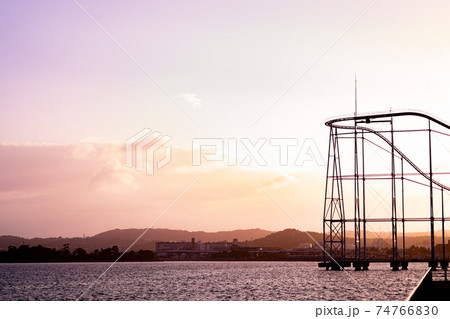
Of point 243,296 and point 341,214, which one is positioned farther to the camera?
point 341,214

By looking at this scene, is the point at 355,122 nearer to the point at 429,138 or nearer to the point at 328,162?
the point at 328,162

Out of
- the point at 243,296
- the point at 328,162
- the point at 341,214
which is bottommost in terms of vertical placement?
the point at 243,296
